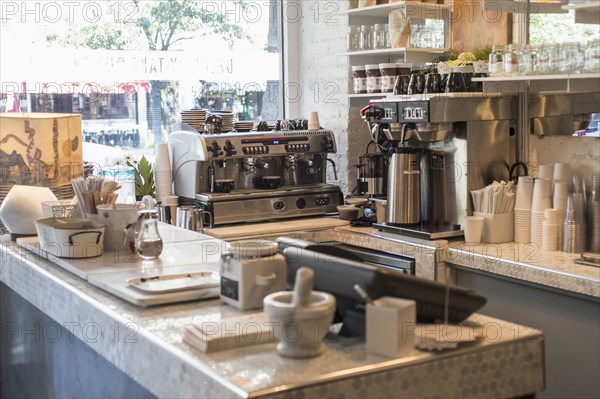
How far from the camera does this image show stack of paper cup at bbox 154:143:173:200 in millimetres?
5246

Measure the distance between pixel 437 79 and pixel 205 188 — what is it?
157cm

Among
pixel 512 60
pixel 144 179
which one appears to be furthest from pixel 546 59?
pixel 144 179

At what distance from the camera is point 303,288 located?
189 centimetres

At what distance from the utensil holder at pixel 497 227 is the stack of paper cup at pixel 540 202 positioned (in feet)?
0.52

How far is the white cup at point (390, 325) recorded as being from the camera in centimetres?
192

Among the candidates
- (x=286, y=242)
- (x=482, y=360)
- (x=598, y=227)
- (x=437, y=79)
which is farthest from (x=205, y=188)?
(x=482, y=360)

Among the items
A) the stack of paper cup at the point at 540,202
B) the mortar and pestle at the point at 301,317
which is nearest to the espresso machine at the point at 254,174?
the stack of paper cup at the point at 540,202

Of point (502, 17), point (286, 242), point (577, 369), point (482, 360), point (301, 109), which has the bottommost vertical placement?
Result: point (577, 369)

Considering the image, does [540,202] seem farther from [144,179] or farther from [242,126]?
[144,179]

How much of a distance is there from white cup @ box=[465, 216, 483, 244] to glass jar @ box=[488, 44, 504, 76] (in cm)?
72

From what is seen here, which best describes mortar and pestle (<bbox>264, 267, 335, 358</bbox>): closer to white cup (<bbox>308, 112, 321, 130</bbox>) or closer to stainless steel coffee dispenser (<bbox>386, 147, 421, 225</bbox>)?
stainless steel coffee dispenser (<bbox>386, 147, 421, 225</bbox>)

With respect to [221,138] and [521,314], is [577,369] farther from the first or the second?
[221,138]

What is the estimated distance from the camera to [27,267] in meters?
3.10

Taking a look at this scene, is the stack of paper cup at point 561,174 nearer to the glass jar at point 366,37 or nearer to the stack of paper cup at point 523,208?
the stack of paper cup at point 523,208
